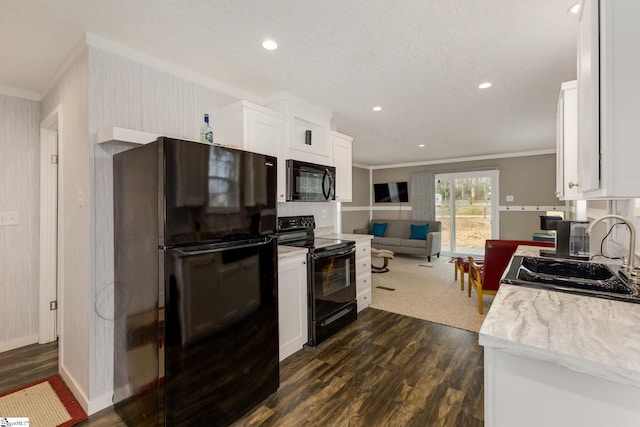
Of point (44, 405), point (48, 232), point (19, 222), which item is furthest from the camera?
point (48, 232)

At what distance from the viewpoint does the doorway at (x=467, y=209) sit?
6.82m

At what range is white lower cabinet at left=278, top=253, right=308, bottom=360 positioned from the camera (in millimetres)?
2402

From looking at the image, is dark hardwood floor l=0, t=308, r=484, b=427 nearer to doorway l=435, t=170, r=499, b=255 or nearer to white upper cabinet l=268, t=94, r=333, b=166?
white upper cabinet l=268, t=94, r=333, b=166

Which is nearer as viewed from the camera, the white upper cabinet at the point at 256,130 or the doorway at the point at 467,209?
the white upper cabinet at the point at 256,130

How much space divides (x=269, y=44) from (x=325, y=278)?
2.04 m

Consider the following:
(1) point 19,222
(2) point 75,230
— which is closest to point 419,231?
(2) point 75,230

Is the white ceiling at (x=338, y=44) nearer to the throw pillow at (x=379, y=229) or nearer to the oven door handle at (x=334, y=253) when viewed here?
the oven door handle at (x=334, y=253)

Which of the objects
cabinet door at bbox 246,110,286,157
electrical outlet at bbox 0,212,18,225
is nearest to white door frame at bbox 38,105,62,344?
electrical outlet at bbox 0,212,18,225

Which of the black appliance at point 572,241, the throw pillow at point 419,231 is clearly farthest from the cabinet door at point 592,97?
the throw pillow at point 419,231

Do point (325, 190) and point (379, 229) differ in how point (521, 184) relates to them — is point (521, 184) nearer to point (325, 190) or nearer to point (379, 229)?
point (379, 229)

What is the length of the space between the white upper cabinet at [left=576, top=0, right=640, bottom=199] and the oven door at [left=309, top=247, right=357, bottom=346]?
208 cm

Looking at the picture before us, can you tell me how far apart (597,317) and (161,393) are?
1.93 m

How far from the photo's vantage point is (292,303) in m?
2.50

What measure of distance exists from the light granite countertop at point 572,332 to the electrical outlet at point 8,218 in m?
3.86
